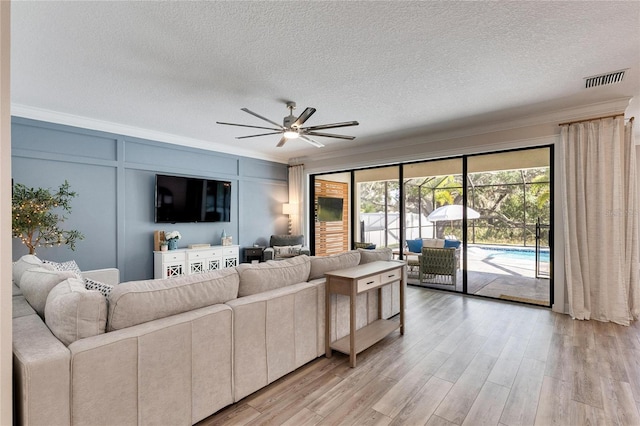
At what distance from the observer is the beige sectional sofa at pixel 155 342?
1.31 m

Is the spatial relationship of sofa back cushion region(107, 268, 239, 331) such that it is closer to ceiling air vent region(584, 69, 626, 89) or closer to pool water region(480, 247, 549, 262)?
ceiling air vent region(584, 69, 626, 89)

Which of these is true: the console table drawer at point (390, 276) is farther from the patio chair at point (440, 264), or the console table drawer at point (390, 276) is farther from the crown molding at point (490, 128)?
the crown molding at point (490, 128)

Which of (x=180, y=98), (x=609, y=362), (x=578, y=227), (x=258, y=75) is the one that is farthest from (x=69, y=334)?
(x=578, y=227)

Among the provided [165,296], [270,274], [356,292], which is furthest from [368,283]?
[165,296]

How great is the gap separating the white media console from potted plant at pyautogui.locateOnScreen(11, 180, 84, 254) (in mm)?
1091

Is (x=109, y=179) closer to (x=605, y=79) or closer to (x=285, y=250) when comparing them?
(x=285, y=250)

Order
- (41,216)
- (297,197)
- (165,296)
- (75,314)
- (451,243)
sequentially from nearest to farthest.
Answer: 1. (75,314)
2. (165,296)
3. (41,216)
4. (451,243)
5. (297,197)

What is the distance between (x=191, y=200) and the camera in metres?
5.19

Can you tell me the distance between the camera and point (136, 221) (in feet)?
15.3

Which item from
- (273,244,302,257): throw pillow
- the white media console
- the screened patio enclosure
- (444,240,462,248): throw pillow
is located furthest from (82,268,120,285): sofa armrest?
(444,240,462,248): throw pillow

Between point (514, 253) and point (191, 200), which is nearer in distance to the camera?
point (514, 253)

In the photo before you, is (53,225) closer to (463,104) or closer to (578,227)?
(463,104)

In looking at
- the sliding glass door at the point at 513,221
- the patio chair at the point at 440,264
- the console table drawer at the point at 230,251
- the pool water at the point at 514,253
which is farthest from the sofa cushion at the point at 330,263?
the console table drawer at the point at 230,251

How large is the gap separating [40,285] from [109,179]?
10.0 ft
